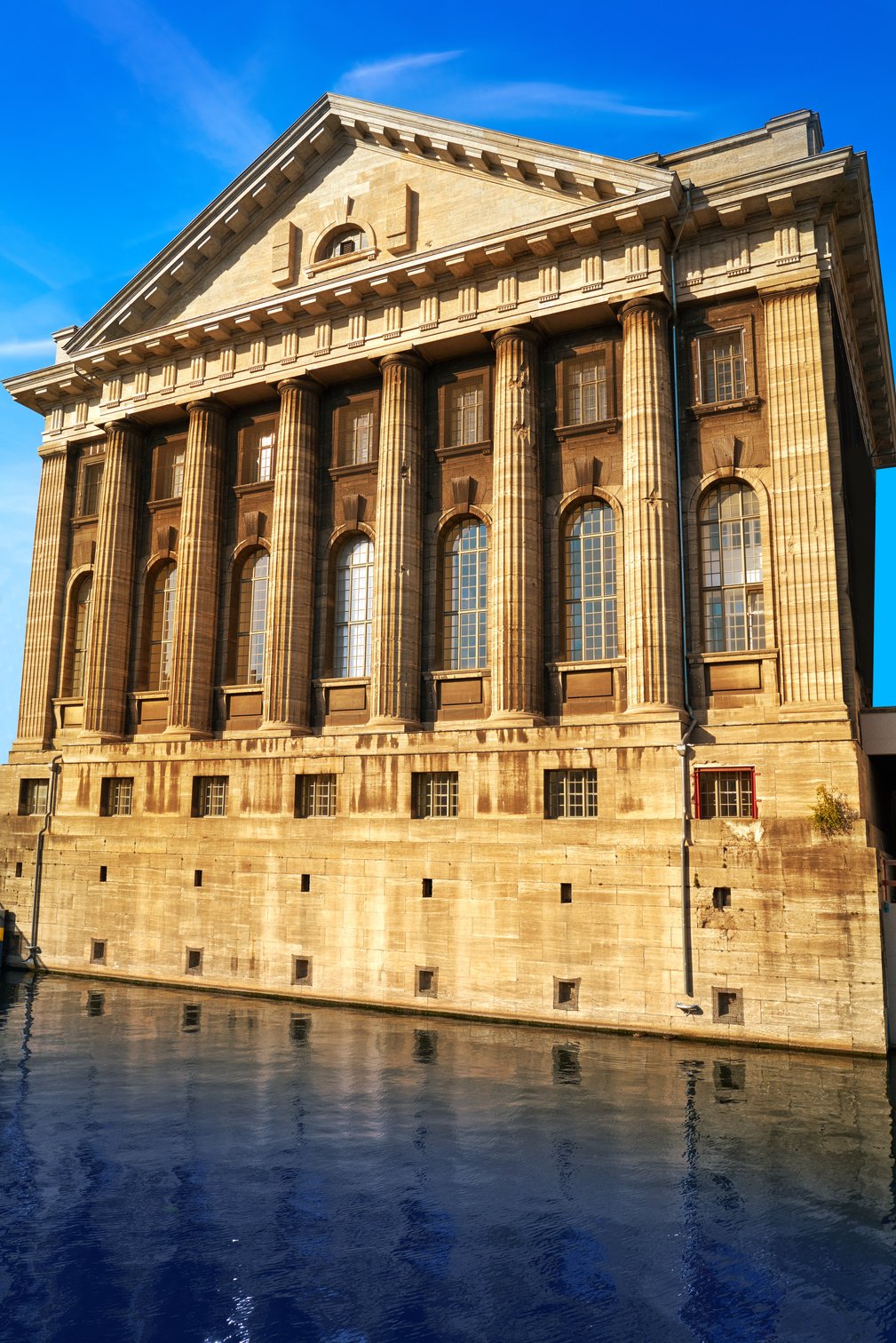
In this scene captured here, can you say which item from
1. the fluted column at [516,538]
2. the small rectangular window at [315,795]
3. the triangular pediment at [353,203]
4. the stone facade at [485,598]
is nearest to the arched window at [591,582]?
the stone facade at [485,598]

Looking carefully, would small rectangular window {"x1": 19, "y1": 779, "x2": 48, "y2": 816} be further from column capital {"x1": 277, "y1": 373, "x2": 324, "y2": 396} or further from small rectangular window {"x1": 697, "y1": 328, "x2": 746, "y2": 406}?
small rectangular window {"x1": 697, "y1": 328, "x2": 746, "y2": 406}

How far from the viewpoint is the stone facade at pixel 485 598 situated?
25.7m

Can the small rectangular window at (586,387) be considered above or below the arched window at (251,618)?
above

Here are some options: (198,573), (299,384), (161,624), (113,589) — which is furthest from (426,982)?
(299,384)

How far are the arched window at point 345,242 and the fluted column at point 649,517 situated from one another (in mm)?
10681

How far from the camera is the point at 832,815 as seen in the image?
24.0 meters

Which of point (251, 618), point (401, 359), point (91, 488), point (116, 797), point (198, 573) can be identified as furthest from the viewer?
point (91, 488)

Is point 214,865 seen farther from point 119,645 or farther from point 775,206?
point 775,206

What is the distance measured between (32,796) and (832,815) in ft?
97.7

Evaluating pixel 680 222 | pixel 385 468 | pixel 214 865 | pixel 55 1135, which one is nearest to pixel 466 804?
pixel 214 865

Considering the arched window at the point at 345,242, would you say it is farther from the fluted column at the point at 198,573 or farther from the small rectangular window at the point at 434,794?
the small rectangular window at the point at 434,794

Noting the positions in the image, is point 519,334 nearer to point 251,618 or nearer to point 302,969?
point 251,618

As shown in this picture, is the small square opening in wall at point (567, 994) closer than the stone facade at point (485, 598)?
No

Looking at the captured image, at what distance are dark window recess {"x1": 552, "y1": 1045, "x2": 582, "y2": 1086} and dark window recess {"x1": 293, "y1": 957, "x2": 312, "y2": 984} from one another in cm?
906
